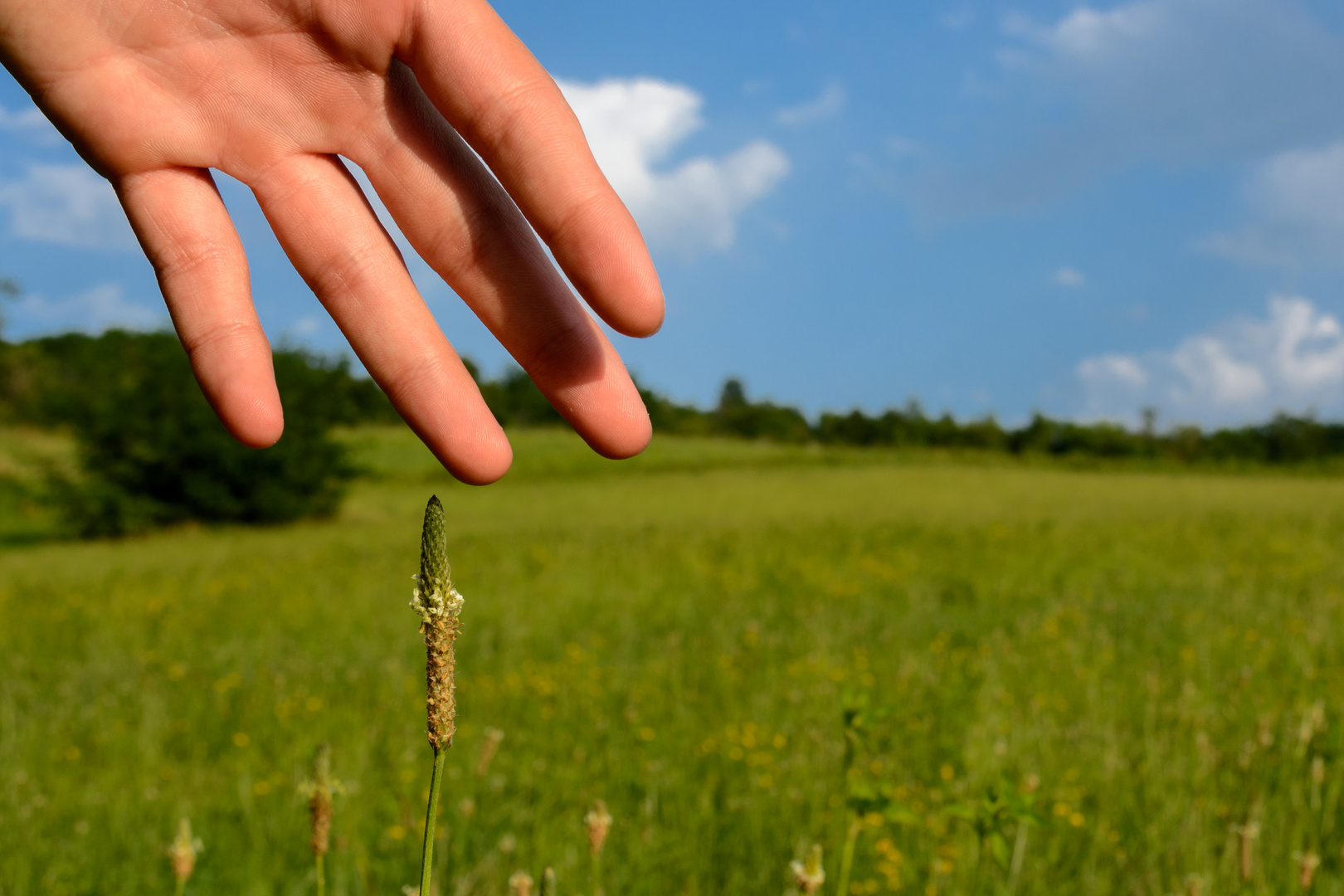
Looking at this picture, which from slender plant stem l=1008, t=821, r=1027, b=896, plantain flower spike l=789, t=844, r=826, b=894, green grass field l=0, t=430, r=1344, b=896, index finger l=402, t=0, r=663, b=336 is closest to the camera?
plantain flower spike l=789, t=844, r=826, b=894

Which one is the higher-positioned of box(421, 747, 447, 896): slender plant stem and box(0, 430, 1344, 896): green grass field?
box(421, 747, 447, 896): slender plant stem

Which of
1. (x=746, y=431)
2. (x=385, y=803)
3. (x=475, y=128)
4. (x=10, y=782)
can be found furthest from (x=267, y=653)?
(x=746, y=431)

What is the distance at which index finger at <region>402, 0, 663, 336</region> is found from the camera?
1646 millimetres

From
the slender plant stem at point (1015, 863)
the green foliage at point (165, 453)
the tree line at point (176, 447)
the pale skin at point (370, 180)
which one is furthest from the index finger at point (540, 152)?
the green foliage at point (165, 453)

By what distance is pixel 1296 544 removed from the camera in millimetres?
10055

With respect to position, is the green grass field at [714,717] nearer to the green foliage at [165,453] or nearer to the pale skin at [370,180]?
the pale skin at [370,180]

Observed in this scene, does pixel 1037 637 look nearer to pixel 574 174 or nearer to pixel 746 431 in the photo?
pixel 574 174

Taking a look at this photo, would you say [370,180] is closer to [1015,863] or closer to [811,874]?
[811,874]

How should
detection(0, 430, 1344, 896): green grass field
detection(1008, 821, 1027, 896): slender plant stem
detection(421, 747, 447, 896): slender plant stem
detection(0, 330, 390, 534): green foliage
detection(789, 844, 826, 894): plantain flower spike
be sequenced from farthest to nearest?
detection(0, 330, 390, 534): green foliage < detection(0, 430, 1344, 896): green grass field < detection(1008, 821, 1027, 896): slender plant stem < detection(789, 844, 826, 894): plantain flower spike < detection(421, 747, 447, 896): slender plant stem

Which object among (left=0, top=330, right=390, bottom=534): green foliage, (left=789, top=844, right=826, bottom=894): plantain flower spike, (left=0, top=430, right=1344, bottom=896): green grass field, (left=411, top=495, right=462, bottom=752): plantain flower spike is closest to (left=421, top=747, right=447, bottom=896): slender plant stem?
(left=411, top=495, right=462, bottom=752): plantain flower spike

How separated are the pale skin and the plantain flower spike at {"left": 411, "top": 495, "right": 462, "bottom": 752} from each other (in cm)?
81

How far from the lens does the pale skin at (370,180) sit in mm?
1687

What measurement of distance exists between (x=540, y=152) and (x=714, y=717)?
10.6 ft

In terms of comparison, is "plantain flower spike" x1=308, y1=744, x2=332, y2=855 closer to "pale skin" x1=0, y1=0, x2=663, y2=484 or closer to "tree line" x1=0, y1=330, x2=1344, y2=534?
"pale skin" x1=0, y1=0, x2=663, y2=484
